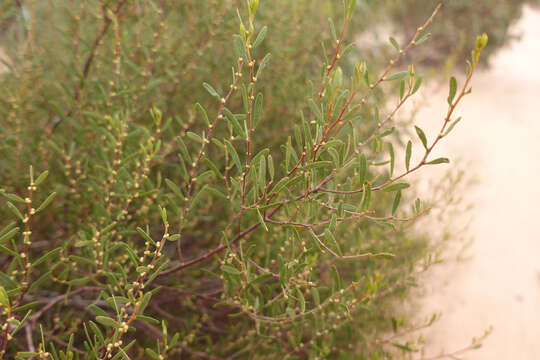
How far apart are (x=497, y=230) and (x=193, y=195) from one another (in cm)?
293

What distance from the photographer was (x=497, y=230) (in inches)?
139

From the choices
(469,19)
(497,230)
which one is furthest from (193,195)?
(469,19)

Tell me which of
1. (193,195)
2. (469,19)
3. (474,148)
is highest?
(469,19)

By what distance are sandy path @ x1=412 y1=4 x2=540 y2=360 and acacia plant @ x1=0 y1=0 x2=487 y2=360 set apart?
883 millimetres

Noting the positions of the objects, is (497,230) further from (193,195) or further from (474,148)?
(193,195)

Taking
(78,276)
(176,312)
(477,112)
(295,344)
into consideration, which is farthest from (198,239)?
(477,112)

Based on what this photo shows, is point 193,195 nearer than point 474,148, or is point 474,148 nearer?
point 193,195

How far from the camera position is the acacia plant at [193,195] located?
0.86 m

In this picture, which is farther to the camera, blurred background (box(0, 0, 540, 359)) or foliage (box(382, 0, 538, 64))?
foliage (box(382, 0, 538, 64))

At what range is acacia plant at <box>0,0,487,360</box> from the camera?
86 cm

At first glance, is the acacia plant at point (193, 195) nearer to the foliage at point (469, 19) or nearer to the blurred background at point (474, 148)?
the blurred background at point (474, 148)

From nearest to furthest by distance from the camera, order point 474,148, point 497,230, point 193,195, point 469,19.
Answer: point 193,195
point 497,230
point 474,148
point 469,19

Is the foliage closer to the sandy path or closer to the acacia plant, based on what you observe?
the sandy path

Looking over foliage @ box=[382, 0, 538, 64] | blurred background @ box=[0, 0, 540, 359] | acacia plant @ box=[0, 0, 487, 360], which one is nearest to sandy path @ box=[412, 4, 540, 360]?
blurred background @ box=[0, 0, 540, 359]
